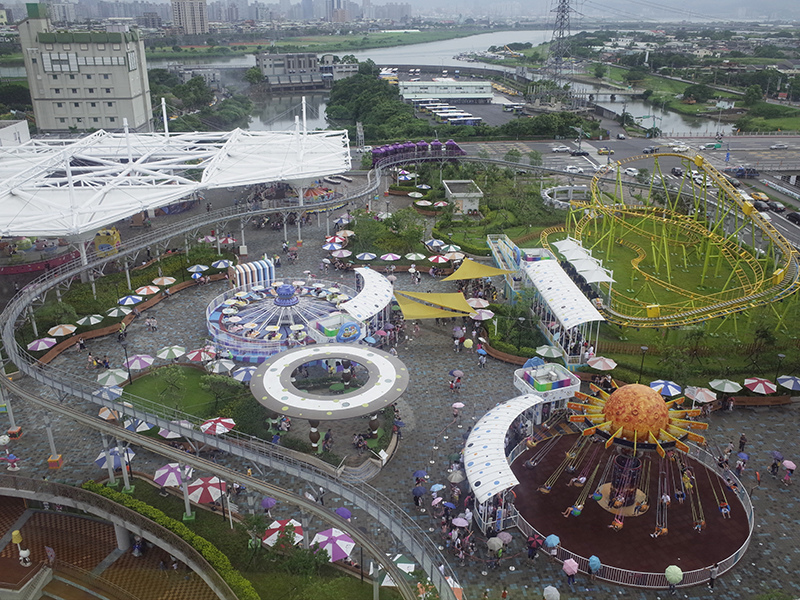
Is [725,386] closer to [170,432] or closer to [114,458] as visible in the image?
[170,432]

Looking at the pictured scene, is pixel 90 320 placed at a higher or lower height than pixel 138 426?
higher

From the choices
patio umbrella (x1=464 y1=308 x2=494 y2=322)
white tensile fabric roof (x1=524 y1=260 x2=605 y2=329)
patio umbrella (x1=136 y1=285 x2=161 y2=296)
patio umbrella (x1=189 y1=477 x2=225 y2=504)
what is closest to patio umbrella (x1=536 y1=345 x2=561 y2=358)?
white tensile fabric roof (x1=524 y1=260 x2=605 y2=329)

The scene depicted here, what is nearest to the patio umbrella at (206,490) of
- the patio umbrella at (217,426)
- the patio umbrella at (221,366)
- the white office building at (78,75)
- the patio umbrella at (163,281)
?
the patio umbrella at (217,426)

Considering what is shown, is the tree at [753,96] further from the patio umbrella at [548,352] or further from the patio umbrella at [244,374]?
the patio umbrella at [244,374]

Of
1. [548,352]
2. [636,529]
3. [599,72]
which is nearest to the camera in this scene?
[636,529]

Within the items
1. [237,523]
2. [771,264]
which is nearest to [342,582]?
[237,523]

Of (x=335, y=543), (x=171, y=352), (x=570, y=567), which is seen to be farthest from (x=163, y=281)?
(x=570, y=567)
